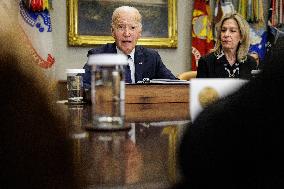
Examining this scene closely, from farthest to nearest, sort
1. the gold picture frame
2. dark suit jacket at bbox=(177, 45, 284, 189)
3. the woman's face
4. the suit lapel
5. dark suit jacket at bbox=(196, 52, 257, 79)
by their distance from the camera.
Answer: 1. the gold picture frame
2. the woman's face
3. dark suit jacket at bbox=(196, 52, 257, 79)
4. the suit lapel
5. dark suit jacket at bbox=(177, 45, 284, 189)

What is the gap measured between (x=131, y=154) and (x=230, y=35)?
2.75 meters

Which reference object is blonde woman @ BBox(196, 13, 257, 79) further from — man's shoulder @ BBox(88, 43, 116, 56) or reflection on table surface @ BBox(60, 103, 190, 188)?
reflection on table surface @ BBox(60, 103, 190, 188)

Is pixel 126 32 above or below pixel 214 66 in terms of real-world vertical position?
above

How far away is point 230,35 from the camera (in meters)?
3.26

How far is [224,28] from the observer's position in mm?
3297

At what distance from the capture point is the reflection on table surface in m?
0.51

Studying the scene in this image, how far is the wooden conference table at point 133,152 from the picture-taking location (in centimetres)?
51

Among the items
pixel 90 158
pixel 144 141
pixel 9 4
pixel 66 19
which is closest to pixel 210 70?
pixel 66 19

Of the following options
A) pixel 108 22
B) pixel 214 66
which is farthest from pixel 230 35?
Result: pixel 108 22

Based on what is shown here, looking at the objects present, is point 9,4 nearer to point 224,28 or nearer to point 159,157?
point 159,157

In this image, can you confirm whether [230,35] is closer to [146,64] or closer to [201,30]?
[146,64]

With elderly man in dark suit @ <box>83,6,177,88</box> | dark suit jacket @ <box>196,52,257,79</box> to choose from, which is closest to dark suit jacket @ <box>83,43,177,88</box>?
elderly man in dark suit @ <box>83,6,177,88</box>

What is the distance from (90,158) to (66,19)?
144 inches

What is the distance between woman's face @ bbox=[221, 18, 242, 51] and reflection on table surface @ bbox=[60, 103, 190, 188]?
2168mm
